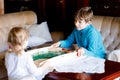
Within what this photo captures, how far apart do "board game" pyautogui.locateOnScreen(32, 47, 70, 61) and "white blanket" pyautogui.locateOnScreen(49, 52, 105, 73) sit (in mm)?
130

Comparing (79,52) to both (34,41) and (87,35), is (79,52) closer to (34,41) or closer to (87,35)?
(87,35)

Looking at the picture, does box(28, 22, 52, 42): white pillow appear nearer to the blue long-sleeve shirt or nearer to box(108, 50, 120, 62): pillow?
the blue long-sleeve shirt

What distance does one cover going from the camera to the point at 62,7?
453 centimetres

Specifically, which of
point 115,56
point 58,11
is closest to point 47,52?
point 115,56

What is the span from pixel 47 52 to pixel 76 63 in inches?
13.7

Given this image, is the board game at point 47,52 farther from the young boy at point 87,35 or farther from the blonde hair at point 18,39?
the blonde hair at point 18,39

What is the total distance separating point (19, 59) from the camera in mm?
2037

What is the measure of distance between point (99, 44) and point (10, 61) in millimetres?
1068

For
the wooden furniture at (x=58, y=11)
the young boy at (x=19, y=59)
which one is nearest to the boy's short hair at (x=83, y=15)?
the young boy at (x=19, y=59)

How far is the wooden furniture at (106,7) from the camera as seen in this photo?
397 cm

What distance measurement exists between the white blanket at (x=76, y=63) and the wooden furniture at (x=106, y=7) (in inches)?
67.9

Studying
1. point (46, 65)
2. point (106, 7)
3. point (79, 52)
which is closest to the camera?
point (46, 65)

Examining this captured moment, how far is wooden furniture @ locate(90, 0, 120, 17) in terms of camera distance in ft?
13.0

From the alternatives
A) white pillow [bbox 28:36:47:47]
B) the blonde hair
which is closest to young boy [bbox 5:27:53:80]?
the blonde hair
